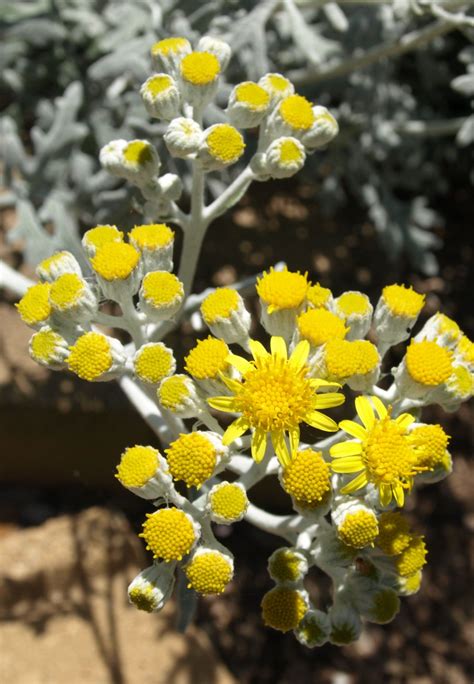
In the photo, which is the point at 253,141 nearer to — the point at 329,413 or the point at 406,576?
the point at 329,413

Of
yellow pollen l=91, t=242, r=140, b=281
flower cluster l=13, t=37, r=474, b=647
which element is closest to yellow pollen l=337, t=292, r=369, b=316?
flower cluster l=13, t=37, r=474, b=647

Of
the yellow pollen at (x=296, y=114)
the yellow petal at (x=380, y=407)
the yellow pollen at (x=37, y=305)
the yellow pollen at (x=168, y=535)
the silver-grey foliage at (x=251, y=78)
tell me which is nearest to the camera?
the yellow pollen at (x=168, y=535)

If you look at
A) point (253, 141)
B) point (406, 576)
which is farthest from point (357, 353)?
point (253, 141)

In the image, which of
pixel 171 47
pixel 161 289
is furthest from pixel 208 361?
pixel 171 47

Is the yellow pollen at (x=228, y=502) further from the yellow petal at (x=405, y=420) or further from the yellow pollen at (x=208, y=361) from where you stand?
the yellow petal at (x=405, y=420)

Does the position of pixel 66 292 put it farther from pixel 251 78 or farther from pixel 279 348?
pixel 251 78

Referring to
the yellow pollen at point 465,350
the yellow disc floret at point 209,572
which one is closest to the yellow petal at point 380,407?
the yellow pollen at point 465,350

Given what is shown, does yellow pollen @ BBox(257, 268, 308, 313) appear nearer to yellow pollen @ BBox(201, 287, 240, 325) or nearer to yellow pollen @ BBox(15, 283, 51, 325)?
yellow pollen @ BBox(201, 287, 240, 325)
